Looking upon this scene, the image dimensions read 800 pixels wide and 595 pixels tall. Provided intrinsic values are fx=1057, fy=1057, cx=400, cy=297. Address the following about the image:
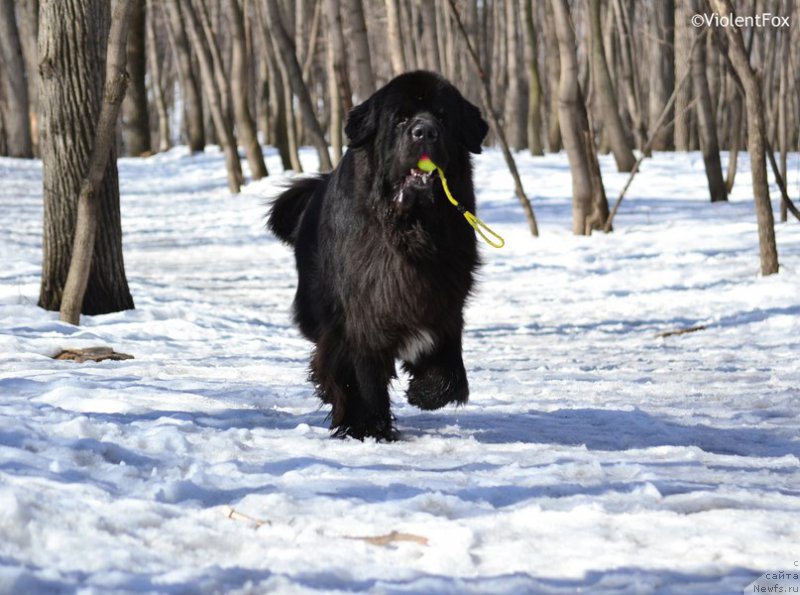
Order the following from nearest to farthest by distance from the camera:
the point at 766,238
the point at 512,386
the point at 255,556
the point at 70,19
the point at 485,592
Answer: the point at 485,592 < the point at 255,556 < the point at 512,386 < the point at 70,19 < the point at 766,238

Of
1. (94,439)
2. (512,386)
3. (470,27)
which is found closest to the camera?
(94,439)

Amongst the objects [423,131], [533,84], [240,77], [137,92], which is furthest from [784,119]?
[137,92]

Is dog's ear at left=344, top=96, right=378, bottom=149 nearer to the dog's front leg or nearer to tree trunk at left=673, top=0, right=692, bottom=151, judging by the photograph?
the dog's front leg

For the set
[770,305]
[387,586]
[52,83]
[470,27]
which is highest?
[470,27]

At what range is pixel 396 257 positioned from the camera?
4.55m

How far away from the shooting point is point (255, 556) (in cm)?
289

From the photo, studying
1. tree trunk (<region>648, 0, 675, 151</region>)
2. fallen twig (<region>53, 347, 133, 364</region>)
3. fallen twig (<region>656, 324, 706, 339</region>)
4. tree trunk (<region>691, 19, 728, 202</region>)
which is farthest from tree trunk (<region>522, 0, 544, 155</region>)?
fallen twig (<region>53, 347, 133, 364</region>)

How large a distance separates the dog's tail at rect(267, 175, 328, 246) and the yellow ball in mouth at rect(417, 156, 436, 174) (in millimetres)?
1603

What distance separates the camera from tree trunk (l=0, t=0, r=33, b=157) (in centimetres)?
2631

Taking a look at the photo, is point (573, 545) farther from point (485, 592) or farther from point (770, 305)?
point (770, 305)

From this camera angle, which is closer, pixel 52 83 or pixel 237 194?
pixel 52 83

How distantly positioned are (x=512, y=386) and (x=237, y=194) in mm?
15220

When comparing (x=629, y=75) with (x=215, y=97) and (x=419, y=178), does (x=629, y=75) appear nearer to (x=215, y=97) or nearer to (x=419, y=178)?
(x=215, y=97)

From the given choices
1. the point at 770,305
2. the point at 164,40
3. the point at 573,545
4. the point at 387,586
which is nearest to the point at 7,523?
the point at 387,586
